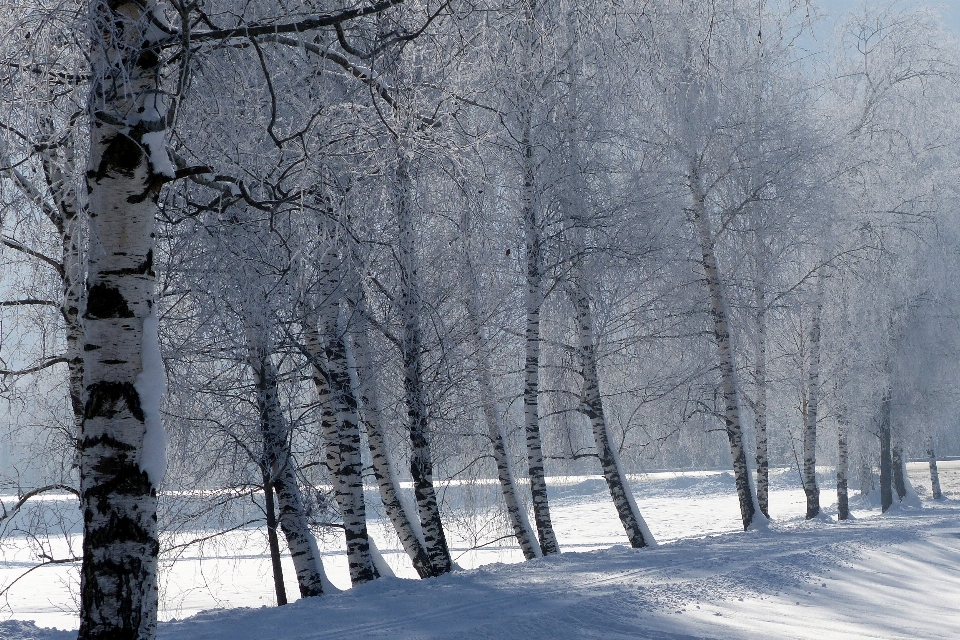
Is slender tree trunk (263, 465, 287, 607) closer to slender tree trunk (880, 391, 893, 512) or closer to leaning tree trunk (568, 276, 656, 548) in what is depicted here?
leaning tree trunk (568, 276, 656, 548)

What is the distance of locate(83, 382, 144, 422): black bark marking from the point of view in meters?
3.73

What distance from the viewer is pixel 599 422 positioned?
12.1m

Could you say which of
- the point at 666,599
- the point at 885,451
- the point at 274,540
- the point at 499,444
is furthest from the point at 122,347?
the point at 885,451

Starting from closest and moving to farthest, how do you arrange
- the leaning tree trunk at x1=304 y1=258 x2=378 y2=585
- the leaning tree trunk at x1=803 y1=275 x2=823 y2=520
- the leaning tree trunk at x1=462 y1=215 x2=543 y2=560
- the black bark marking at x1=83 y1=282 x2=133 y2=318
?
the black bark marking at x1=83 y1=282 x2=133 y2=318, the leaning tree trunk at x1=304 y1=258 x2=378 y2=585, the leaning tree trunk at x1=462 y1=215 x2=543 y2=560, the leaning tree trunk at x1=803 y1=275 x2=823 y2=520

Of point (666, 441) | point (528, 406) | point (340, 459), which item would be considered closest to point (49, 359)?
point (340, 459)

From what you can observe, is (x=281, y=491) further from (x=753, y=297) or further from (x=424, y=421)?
(x=753, y=297)

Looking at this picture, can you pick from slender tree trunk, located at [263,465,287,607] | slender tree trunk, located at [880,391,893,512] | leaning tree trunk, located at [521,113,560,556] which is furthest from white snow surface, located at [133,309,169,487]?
slender tree trunk, located at [880,391,893,512]

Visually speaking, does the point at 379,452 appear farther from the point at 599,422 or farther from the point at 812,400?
the point at 812,400

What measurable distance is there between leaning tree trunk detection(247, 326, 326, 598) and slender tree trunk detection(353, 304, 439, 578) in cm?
126

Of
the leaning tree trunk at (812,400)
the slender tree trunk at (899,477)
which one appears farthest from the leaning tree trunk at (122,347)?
the slender tree trunk at (899,477)

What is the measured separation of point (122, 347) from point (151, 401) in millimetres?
277

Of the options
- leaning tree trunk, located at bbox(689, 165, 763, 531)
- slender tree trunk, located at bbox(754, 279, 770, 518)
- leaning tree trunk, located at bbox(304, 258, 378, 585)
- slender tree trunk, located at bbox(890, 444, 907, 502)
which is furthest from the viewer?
slender tree trunk, located at bbox(890, 444, 907, 502)

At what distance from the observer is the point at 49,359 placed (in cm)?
724

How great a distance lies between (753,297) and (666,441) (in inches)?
126
